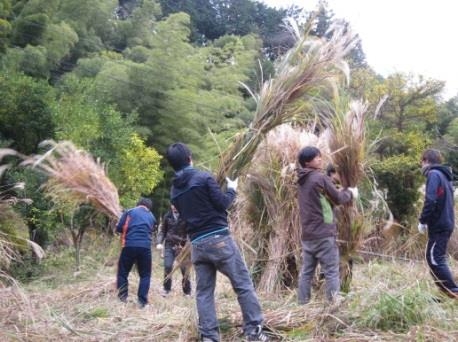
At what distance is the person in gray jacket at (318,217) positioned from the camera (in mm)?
4508

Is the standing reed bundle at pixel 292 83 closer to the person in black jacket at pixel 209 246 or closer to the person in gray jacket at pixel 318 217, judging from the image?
the person in gray jacket at pixel 318 217

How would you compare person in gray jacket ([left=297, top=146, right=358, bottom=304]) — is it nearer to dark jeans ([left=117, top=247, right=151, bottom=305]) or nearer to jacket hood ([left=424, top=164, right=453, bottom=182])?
jacket hood ([left=424, top=164, right=453, bottom=182])

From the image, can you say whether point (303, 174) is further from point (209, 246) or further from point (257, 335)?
point (257, 335)

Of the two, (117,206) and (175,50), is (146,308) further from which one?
(175,50)

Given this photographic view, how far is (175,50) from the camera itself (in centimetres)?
1753

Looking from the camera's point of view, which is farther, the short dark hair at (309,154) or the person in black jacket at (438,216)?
the person in black jacket at (438,216)

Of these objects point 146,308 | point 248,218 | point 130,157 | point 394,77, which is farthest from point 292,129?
point 394,77

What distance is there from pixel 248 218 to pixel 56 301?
230 cm

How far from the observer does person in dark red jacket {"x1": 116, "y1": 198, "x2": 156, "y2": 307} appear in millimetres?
6363

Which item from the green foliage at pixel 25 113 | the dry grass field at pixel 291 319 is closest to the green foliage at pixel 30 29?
the green foliage at pixel 25 113

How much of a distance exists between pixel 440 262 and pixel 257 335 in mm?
1892

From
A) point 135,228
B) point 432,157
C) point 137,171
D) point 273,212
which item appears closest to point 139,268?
point 135,228

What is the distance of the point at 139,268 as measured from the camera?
6.46 m

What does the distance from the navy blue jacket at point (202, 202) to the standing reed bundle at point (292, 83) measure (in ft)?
1.81
